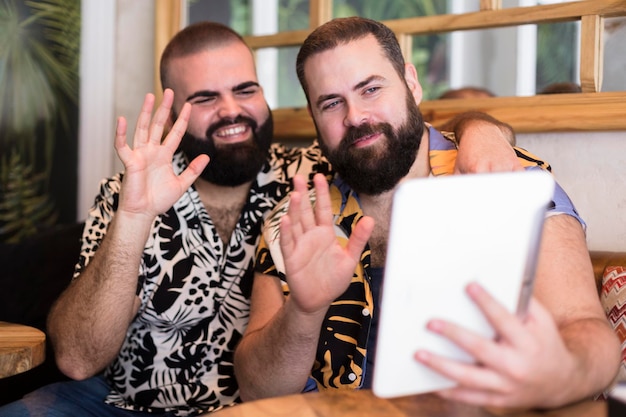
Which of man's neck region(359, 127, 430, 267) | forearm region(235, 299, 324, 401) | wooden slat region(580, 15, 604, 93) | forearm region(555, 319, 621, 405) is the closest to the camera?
forearm region(555, 319, 621, 405)

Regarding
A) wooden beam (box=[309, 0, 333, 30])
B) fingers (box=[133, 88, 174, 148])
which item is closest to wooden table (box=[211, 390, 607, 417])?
fingers (box=[133, 88, 174, 148])

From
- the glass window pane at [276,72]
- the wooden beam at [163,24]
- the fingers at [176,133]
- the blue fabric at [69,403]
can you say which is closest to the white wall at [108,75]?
the wooden beam at [163,24]

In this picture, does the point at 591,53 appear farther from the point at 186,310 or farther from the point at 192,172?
the point at 186,310

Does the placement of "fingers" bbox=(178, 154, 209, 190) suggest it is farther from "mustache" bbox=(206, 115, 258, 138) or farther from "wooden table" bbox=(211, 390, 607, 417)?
"wooden table" bbox=(211, 390, 607, 417)

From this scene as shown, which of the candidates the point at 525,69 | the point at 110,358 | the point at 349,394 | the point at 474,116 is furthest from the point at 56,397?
the point at 525,69

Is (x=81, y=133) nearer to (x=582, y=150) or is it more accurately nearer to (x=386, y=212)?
(x=386, y=212)

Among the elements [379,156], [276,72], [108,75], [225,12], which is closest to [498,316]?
[379,156]

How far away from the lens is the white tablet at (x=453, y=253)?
0.86 metres

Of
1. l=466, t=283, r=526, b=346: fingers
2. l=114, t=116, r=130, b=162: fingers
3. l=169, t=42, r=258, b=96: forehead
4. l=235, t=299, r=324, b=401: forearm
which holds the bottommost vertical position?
l=235, t=299, r=324, b=401: forearm

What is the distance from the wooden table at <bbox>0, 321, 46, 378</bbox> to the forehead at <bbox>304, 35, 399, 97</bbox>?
2.55ft

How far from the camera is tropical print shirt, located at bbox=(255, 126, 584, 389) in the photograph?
1606 millimetres

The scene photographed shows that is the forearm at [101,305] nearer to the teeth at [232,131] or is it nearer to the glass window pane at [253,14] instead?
the teeth at [232,131]

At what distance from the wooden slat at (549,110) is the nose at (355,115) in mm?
469

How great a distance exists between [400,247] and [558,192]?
2.36ft
